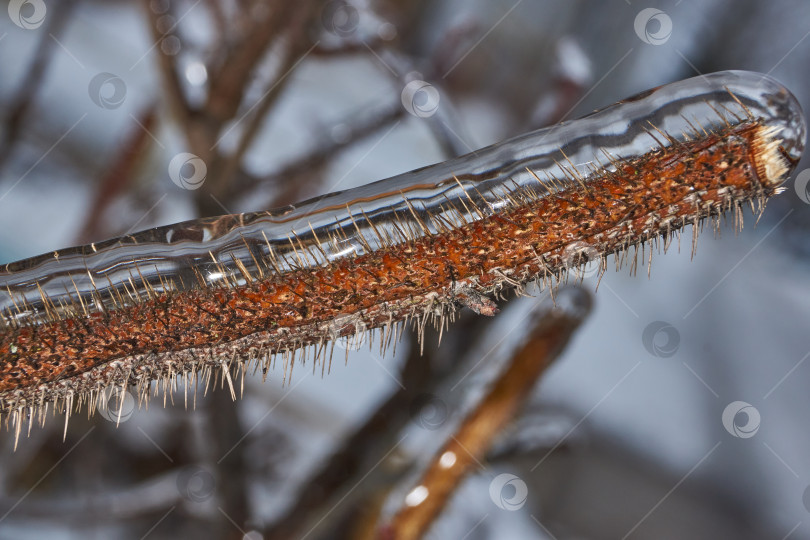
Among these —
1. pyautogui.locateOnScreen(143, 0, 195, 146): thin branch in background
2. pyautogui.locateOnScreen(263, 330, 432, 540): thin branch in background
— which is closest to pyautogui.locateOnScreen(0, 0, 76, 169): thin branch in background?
pyautogui.locateOnScreen(143, 0, 195, 146): thin branch in background

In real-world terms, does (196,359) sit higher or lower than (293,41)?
lower

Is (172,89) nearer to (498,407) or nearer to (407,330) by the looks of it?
(407,330)

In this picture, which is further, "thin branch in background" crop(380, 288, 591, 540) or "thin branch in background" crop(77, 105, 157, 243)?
"thin branch in background" crop(77, 105, 157, 243)

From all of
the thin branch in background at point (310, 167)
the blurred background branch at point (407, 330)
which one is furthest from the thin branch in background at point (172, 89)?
the thin branch in background at point (310, 167)

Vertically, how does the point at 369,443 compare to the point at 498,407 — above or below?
above

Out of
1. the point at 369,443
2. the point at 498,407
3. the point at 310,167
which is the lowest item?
the point at 498,407

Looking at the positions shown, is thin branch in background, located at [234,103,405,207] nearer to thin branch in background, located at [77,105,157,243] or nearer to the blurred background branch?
the blurred background branch

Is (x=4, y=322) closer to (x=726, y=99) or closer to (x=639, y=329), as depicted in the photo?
(x=726, y=99)

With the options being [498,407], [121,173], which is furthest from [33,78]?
[498,407]

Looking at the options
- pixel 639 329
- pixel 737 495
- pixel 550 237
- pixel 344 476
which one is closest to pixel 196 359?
pixel 550 237
